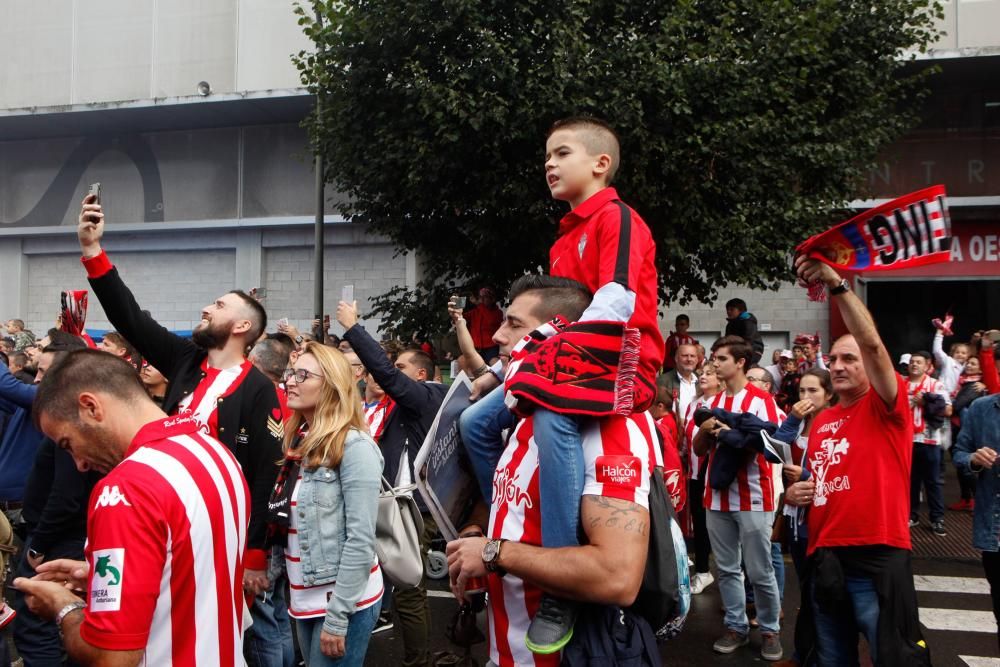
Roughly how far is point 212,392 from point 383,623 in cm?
317

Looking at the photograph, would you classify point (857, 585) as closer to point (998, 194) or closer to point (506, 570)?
point (506, 570)

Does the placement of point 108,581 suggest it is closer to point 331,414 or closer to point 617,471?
point 617,471

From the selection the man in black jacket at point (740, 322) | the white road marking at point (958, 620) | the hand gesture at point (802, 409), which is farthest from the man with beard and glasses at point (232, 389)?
the man in black jacket at point (740, 322)

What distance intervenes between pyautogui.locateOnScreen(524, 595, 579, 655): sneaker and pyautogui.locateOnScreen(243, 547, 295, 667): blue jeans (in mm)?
2451

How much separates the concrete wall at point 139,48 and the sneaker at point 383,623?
1614 centimetres

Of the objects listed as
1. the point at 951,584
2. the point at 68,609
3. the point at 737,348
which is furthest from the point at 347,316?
the point at 951,584

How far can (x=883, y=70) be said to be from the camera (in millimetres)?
13305

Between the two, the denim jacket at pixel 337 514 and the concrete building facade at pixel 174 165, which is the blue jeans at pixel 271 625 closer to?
the denim jacket at pixel 337 514

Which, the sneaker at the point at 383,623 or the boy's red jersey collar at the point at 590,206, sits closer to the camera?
the boy's red jersey collar at the point at 590,206

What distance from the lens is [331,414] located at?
3.98 metres

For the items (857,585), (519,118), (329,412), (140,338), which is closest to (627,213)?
(329,412)

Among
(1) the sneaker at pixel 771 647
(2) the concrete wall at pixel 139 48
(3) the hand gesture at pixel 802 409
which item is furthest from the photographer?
(2) the concrete wall at pixel 139 48

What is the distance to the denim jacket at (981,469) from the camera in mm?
4742

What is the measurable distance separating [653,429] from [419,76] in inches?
370
